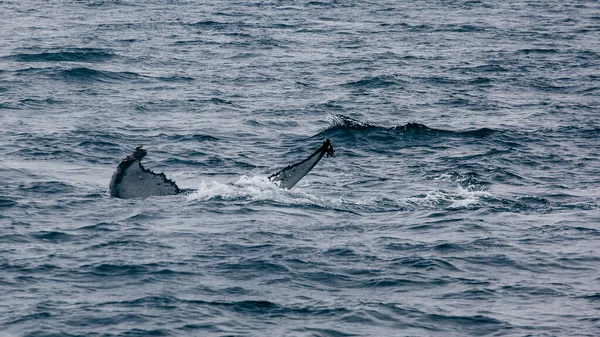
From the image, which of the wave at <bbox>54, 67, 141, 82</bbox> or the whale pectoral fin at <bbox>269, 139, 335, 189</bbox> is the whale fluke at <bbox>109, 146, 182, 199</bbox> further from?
the wave at <bbox>54, 67, 141, 82</bbox>

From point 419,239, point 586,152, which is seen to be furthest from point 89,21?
point 419,239

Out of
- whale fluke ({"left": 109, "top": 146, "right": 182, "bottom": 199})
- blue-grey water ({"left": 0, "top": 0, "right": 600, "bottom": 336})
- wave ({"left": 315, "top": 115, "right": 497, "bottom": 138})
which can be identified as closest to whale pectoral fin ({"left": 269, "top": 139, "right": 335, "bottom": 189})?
blue-grey water ({"left": 0, "top": 0, "right": 600, "bottom": 336})

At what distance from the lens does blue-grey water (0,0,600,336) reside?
22.9 meters

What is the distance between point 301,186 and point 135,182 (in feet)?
16.2

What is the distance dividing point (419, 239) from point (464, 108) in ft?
62.1

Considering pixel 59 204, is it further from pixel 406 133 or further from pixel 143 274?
pixel 406 133

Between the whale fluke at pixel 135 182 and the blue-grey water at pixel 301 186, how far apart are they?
56cm

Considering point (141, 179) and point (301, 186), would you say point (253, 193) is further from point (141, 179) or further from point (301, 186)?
point (141, 179)

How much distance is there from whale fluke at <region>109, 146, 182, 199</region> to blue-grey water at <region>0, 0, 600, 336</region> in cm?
56

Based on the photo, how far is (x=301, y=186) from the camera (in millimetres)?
32500

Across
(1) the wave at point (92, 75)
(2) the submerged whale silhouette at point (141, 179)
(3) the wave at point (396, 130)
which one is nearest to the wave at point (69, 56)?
(1) the wave at point (92, 75)

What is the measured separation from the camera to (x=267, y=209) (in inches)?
1178

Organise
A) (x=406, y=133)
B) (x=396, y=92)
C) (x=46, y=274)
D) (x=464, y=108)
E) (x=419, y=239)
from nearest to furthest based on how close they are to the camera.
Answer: (x=46, y=274), (x=419, y=239), (x=406, y=133), (x=464, y=108), (x=396, y=92)

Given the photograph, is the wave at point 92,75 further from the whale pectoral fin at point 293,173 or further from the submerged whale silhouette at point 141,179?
the whale pectoral fin at point 293,173
